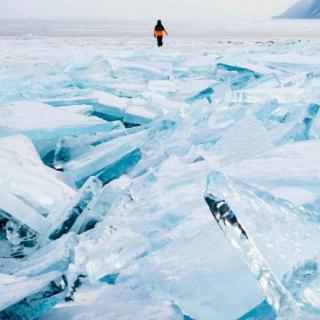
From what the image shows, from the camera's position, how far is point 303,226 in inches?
38.4

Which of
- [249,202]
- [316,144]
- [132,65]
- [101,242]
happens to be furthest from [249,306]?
[132,65]

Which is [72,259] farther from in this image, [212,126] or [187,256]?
[212,126]

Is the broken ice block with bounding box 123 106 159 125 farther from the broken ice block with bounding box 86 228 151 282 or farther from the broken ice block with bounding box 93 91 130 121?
the broken ice block with bounding box 86 228 151 282

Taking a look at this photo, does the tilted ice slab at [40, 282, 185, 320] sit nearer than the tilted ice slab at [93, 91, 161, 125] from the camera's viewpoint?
Yes

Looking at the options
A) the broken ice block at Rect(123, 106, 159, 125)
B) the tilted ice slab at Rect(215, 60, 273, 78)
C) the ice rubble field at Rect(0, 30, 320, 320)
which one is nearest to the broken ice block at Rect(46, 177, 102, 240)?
the ice rubble field at Rect(0, 30, 320, 320)

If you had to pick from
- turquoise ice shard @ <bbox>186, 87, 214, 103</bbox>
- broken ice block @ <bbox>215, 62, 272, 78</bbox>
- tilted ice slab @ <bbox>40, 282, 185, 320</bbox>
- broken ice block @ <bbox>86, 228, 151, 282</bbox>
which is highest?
broken ice block @ <bbox>215, 62, 272, 78</bbox>

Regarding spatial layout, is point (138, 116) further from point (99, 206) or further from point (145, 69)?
point (145, 69)

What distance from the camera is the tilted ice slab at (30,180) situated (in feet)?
4.76

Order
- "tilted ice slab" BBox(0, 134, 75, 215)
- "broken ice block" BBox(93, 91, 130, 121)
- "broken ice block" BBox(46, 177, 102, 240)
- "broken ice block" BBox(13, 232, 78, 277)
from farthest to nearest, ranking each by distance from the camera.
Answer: "broken ice block" BBox(93, 91, 130, 121), "tilted ice slab" BBox(0, 134, 75, 215), "broken ice block" BBox(46, 177, 102, 240), "broken ice block" BBox(13, 232, 78, 277)

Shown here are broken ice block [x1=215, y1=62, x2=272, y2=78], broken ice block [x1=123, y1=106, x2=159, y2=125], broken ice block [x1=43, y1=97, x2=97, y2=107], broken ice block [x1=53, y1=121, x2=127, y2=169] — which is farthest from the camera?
broken ice block [x1=215, y1=62, x2=272, y2=78]

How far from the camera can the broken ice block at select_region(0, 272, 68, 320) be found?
84 cm

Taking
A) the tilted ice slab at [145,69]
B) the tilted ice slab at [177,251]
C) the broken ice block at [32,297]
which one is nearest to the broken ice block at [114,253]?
the tilted ice slab at [177,251]

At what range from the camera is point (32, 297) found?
0.85 metres

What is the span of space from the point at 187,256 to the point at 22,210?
601 millimetres
